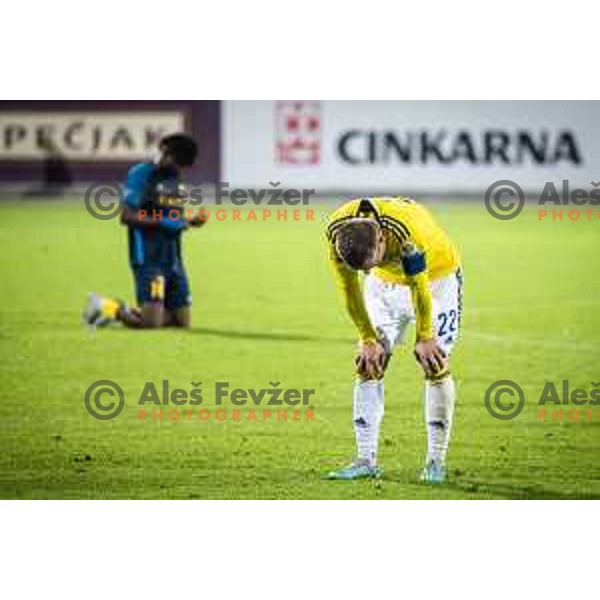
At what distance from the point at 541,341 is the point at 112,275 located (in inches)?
92.5

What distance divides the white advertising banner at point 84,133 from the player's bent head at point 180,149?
346mm

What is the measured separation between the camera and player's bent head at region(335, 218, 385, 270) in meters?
5.83

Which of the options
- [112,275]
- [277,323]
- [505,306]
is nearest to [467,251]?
[505,306]

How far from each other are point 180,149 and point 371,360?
2.72 m

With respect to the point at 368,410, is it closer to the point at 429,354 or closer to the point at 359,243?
the point at 429,354

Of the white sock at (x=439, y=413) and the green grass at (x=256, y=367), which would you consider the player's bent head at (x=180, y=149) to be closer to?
the green grass at (x=256, y=367)

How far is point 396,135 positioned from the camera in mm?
8625

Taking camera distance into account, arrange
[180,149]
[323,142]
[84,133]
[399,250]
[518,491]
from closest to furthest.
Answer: [399,250] < [518,491] < [180,149] < [84,133] < [323,142]

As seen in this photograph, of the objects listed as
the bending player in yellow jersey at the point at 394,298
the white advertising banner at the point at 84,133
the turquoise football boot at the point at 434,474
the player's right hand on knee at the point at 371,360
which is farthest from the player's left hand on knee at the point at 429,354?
the white advertising banner at the point at 84,133

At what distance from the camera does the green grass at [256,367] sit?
6703 mm

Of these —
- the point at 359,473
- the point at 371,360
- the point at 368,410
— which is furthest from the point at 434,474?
the point at 371,360

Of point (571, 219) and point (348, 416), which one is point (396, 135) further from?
point (348, 416)

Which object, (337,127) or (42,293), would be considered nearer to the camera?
(42,293)

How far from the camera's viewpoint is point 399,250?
5980mm
